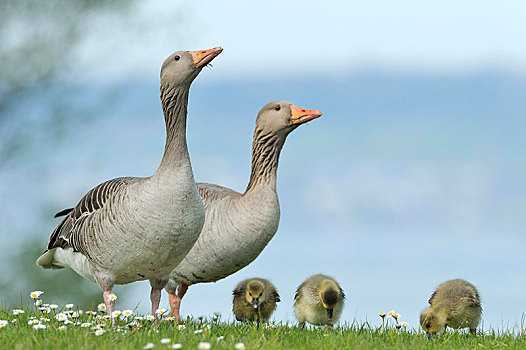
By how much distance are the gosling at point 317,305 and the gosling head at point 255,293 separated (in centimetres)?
51

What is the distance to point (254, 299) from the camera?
338 inches

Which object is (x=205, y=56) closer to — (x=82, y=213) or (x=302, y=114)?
(x=302, y=114)

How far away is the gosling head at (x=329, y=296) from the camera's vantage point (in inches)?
315

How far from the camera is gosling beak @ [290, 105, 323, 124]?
9.52m

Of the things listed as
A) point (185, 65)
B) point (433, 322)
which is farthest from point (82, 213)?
point (433, 322)

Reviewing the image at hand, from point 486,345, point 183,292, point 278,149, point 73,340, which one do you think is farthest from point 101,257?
point 486,345

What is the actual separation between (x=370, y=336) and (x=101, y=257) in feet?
11.2

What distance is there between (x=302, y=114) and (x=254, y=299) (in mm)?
2835

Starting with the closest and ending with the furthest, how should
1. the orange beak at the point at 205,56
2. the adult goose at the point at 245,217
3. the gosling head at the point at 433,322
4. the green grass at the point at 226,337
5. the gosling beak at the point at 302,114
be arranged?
the green grass at the point at 226,337 < the orange beak at the point at 205,56 < the gosling head at the point at 433,322 < the adult goose at the point at 245,217 < the gosling beak at the point at 302,114

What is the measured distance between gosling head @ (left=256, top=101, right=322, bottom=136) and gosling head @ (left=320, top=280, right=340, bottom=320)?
2577mm

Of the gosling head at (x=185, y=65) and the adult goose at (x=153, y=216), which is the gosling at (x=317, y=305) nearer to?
the adult goose at (x=153, y=216)

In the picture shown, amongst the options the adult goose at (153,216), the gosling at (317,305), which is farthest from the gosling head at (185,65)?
the gosling at (317,305)

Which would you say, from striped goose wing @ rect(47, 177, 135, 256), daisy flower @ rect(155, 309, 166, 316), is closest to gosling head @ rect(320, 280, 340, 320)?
daisy flower @ rect(155, 309, 166, 316)

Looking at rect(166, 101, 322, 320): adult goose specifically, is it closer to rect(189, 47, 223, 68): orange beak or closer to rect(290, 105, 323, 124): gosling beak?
rect(290, 105, 323, 124): gosling beak
